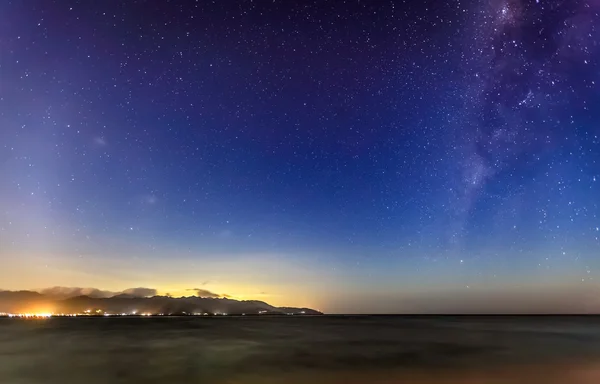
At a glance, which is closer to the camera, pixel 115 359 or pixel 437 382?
pixel 437 382

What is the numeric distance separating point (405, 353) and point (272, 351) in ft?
34.7

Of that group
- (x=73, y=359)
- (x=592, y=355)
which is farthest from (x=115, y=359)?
→ (x=592, y=355)

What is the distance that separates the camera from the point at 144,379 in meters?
23.7

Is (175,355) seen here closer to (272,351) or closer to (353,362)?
(272,351)

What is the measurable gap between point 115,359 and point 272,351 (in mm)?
12197

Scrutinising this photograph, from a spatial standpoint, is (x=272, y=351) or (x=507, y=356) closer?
(x=507, y=356)

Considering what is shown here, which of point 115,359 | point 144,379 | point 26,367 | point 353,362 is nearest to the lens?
point 144,379

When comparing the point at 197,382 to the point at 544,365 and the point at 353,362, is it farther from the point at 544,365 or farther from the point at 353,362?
the point at 544,365

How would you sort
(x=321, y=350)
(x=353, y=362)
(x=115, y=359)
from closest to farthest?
(x=353, y=362) → (x=115, y=359) → (x=321, y=350)

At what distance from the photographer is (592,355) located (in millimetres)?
35562

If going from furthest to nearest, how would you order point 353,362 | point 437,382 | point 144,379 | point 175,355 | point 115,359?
point 175,355, point 115,359, point 353,362, point 144,379, point 437,382

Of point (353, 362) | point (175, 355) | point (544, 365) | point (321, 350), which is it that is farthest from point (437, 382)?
point (175, 355)

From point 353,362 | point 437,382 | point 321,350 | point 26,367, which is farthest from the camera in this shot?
point 321,350

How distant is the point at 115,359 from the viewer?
107 ft
